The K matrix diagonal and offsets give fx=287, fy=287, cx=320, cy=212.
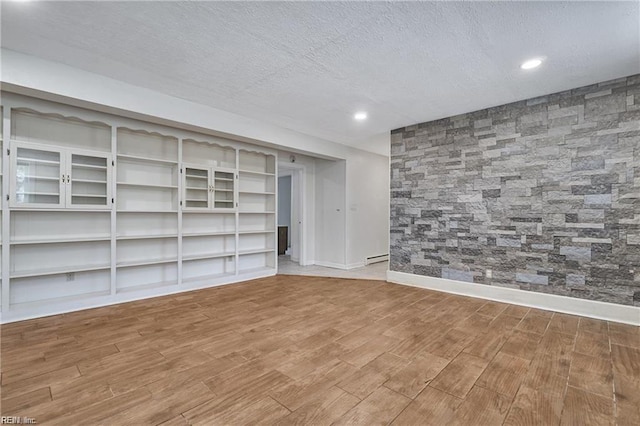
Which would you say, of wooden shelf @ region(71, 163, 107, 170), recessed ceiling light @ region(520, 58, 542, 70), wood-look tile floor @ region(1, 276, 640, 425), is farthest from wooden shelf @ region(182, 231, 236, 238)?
recessed ceiling light @ region(520, 58, 542, 70)

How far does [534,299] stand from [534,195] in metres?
1.29

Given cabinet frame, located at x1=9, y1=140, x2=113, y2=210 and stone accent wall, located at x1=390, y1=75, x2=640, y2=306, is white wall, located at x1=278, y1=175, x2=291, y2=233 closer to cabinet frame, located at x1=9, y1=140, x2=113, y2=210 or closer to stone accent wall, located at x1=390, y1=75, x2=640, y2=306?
stone accent wall, located at x1=390, y1=75, x2=640, y2=306

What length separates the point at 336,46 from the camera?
8.11 feet

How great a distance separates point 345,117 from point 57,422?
4.12 m

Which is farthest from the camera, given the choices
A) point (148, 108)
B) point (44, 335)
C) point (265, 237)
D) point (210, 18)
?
point (265, 237)

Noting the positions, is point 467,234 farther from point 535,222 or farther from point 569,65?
point 569,65

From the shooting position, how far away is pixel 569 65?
281 cm

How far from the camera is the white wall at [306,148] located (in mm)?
2814

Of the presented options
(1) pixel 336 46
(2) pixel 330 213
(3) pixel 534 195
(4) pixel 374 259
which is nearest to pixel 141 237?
(1) pixel 336 46

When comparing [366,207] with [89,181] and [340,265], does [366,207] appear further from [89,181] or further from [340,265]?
[89,181]

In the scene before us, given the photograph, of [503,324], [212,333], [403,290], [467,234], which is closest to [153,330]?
[212,333]

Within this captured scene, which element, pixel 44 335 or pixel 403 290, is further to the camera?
pixel 403 290

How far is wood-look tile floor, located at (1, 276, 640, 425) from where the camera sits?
5.33ft

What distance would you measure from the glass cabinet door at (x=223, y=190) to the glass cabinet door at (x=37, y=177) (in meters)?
1.83
